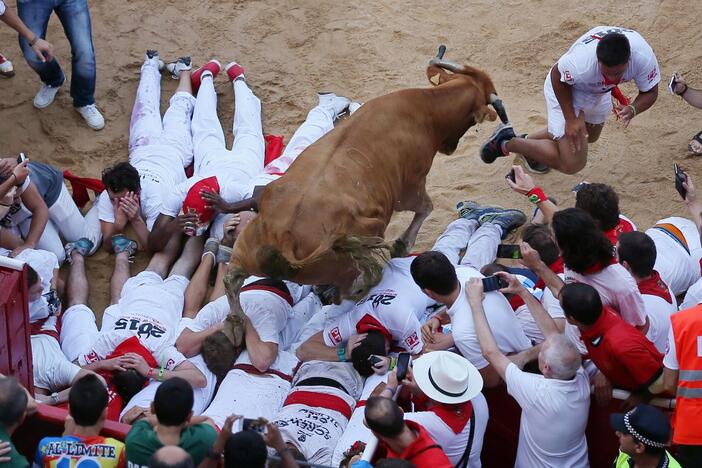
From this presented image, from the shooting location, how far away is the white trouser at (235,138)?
8.08m

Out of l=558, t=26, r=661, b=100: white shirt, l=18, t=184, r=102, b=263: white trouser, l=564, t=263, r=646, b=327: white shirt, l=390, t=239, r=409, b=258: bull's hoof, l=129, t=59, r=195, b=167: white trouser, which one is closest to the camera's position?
l=564, t=263, r=646, b=327: white shirt

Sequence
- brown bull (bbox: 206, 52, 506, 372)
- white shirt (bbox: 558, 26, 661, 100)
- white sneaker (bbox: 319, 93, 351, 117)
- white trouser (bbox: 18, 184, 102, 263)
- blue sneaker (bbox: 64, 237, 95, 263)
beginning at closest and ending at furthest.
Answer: brown bull (bbox: 206, 52, 506, 372) → white shirt (bbox: 558, 26, 661, 100) → white trouser (bbox: 18, 184, 102, 263) → blue sneaker (bbox: 64, 237, 95, 263) → white sneaker (bbox: 319, 93, 351, 117)

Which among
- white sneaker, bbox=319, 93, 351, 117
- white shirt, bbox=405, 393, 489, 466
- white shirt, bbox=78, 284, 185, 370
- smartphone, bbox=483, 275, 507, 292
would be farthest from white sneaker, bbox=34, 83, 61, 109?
white shirt, bbox=405, 393, 489, 466

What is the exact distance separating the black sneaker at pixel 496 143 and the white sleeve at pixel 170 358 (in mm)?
3046

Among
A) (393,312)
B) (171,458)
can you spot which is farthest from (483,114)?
(171,458)

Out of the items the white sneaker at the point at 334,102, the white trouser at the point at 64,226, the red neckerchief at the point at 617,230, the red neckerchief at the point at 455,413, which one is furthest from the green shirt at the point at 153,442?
the white sneaker at the point at 334,102

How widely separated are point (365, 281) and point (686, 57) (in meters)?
4.36

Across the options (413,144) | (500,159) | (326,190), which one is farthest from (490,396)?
(500,159)

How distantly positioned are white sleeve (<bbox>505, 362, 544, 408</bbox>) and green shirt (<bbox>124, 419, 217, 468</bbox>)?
1.50 m

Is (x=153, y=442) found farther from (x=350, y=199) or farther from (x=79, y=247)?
(x=79, y=247)

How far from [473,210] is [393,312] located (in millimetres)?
1857

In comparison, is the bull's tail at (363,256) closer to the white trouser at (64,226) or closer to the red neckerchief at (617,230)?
the red neckerchief at (617,230)

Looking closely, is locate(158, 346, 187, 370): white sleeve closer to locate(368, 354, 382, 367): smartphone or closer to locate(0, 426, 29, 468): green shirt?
locate(368, 354, 382, 367): smartphone

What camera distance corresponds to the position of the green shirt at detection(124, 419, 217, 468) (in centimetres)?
451
